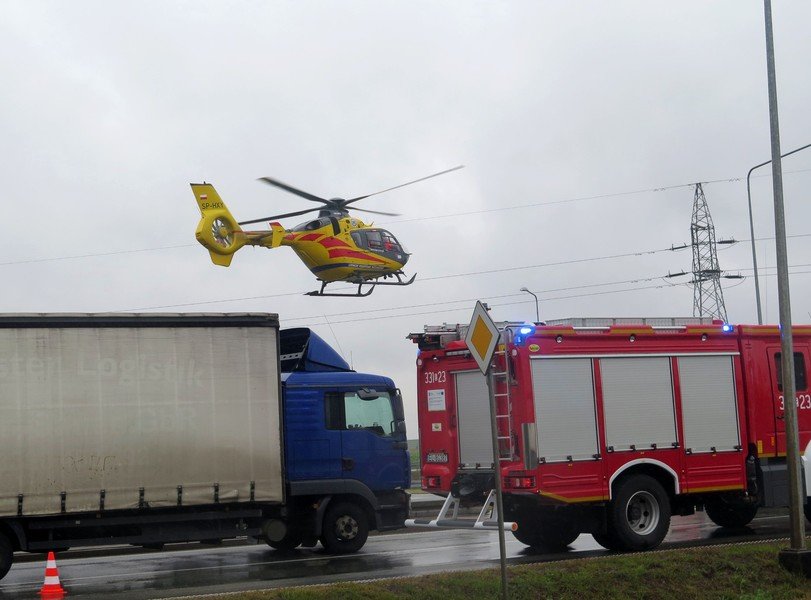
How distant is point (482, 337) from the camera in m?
10.5

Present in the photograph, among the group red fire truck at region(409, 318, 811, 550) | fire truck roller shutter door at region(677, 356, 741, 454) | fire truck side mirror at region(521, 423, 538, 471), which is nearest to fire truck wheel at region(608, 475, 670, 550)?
red fire truck at region(409, 318, 811, 550)

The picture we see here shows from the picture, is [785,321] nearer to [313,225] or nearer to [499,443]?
[499,443]

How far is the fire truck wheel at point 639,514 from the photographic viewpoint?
567 inches

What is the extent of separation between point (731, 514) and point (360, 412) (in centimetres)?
639

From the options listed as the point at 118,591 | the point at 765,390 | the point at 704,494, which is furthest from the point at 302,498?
the point at 765,390

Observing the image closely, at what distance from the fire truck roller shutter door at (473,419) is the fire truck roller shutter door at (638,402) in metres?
1.73

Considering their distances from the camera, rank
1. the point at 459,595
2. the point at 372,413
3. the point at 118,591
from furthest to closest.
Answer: the point at 372,413 < the point at 118,591 < the point at 459,595

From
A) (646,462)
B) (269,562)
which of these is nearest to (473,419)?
(646,462)

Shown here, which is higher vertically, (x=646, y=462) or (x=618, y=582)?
(x=646, y=462)

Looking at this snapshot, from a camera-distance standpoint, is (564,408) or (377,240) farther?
(377,240)

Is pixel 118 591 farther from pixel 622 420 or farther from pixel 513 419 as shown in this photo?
pixel 622 420

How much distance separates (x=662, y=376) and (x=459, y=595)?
540cm

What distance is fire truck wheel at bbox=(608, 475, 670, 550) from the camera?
47.2 ft

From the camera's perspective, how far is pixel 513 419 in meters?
14.1
